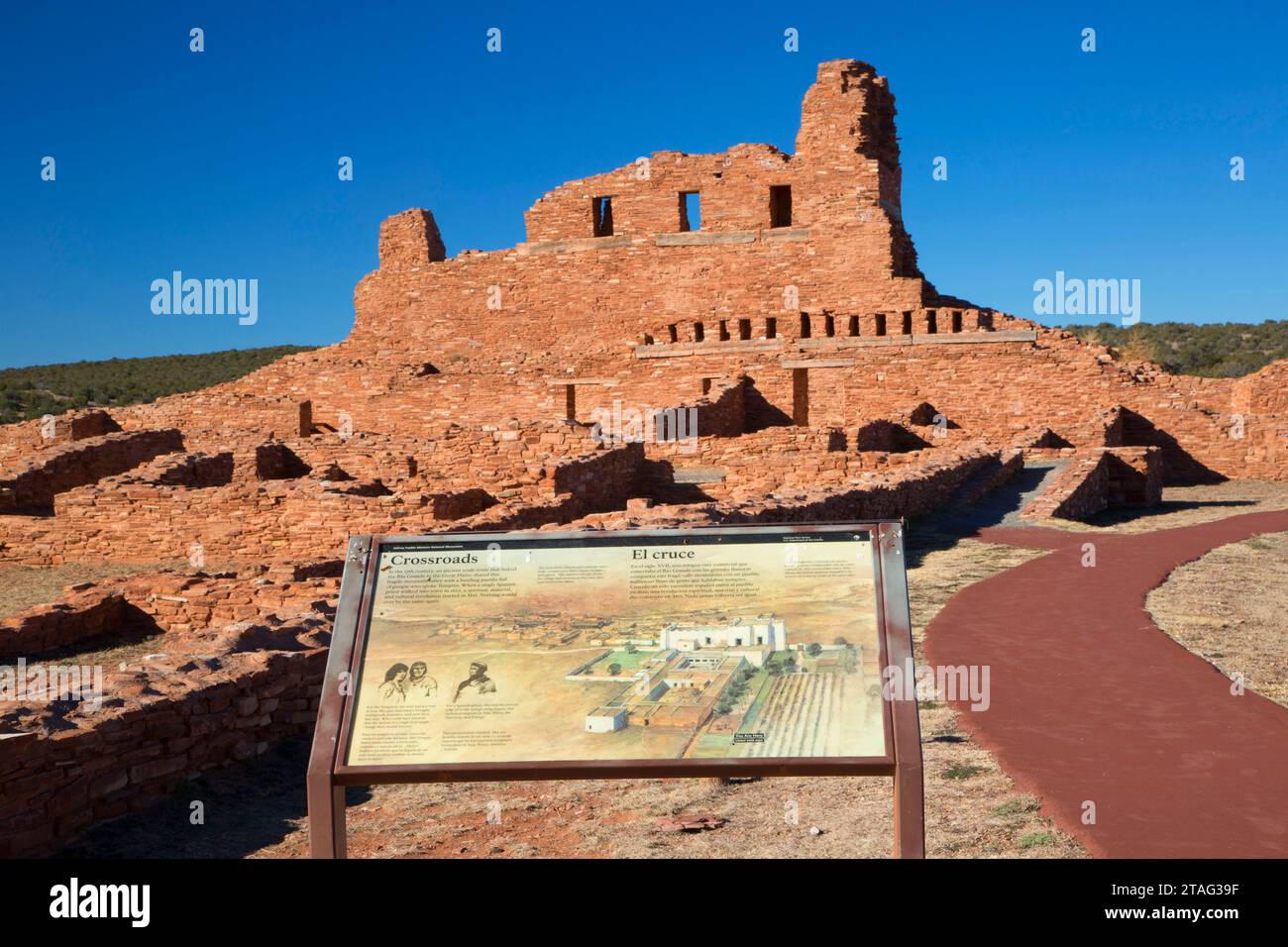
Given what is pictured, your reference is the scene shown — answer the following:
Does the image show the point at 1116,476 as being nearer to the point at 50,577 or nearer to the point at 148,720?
the point at 50,577

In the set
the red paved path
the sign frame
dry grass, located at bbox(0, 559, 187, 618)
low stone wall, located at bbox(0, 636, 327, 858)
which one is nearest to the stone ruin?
low stone wall, located at bbox(0, 636, 327, 858)

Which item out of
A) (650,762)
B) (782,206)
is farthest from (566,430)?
(782,206)

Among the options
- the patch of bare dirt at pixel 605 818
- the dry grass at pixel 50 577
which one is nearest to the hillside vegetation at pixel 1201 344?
the dry grass at pixel 50 577

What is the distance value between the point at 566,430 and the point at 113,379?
63351 millimetres

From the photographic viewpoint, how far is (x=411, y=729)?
13.1ft

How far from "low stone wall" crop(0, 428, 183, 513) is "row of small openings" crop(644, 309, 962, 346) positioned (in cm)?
1122

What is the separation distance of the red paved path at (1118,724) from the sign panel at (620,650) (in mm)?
1243

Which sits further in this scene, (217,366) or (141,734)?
(217,366)

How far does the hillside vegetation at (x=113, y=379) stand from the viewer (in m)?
59.8

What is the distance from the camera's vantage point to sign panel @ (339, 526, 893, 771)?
3902mm

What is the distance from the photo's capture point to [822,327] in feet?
83.8

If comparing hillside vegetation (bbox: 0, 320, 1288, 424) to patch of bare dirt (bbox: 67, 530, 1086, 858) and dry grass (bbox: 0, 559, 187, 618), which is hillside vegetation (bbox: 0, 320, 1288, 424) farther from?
patch of bare dirt (bbox: 67, 530, 1086, 858)
